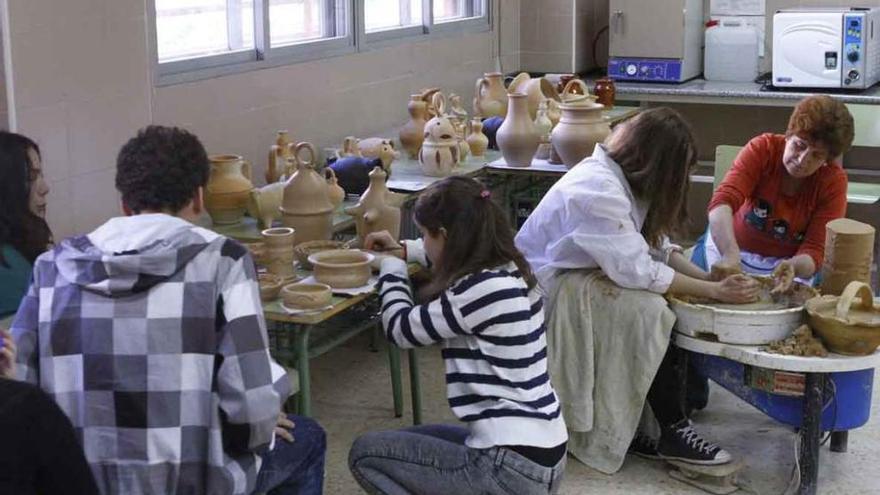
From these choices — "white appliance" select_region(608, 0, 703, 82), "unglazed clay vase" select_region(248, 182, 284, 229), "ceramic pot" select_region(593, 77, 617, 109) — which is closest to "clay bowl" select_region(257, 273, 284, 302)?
"unglazed clay vase" select_region(248, 182, 284, 229)

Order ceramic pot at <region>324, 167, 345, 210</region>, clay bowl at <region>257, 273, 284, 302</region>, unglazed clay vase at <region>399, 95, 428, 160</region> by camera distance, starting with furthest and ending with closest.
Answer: unglazed clay vase at <region>399, 95, 428, 160</region>
ceramic pot at <region>324, 167, 345, 210</region>
clay bowl at <region>257, 273, 284, 302</region>

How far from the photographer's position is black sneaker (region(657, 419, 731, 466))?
3.44 metres

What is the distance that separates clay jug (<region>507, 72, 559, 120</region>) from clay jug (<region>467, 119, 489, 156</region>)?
0.38 meters

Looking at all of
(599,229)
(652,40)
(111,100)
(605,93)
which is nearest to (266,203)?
(111,100)

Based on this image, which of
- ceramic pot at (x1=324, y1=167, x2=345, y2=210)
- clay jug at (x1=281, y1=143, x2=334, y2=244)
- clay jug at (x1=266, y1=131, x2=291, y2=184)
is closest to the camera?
clay jug at (x1=281, y1=143, x2=334, y2=244)

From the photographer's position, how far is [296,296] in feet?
10.2

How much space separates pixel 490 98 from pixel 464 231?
2.91m

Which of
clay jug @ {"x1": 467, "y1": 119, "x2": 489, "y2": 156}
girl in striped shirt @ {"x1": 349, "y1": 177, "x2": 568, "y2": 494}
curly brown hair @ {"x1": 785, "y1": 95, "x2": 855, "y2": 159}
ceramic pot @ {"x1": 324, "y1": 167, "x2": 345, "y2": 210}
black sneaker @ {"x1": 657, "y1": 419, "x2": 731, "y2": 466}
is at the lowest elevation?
black sneaker @ {"x1": 657, "y1": 419, "x2": 731, "y2": 466}

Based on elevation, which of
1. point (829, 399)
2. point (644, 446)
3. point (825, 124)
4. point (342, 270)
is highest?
point (825, 124)

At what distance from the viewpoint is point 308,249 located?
356 centimetres

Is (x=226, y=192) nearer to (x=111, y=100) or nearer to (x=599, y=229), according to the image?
(x=111, y=100)

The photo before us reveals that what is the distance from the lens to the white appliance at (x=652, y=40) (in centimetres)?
612

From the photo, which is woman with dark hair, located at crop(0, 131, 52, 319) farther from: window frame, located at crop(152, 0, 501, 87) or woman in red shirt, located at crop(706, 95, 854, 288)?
woman in red shirt, located at crop(706, 95, 854, 288)

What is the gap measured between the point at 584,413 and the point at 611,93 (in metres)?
2.76
